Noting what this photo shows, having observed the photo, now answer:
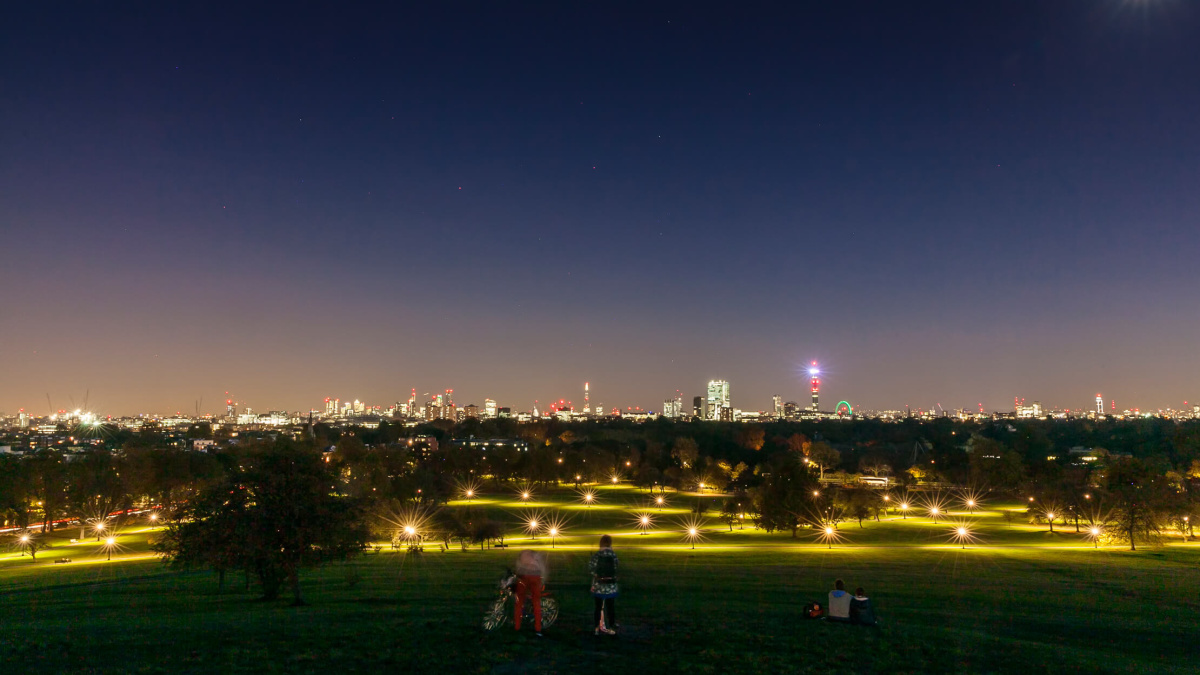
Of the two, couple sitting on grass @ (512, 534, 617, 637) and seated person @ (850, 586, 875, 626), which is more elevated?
couple sitting on grass @ (512, 534, 617, 637)

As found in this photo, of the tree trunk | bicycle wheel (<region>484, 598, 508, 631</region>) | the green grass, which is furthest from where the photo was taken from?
the tree trunk

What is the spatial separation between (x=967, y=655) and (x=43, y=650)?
17586 millimetres

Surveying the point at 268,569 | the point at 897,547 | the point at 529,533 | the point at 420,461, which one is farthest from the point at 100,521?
the point at 897,547

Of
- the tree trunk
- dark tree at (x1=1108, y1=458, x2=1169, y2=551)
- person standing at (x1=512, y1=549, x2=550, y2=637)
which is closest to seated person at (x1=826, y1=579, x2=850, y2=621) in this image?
person standing at (x1=512, y1=549, x2=550, y2=637)

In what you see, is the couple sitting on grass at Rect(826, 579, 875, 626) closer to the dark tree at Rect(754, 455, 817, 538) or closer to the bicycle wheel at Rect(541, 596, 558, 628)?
the bicycle wheel at Rect(541, 596, 558, 628)

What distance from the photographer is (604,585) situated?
1342 cm

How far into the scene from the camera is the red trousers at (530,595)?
44.0ft

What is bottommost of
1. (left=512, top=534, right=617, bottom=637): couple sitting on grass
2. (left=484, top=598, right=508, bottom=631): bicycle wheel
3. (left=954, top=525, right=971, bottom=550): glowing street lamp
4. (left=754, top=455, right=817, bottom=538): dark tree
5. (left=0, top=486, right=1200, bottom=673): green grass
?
(left=954, top=525, right=971, bottom=550): glowing street lamp

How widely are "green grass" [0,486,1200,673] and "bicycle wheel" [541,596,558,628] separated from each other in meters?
0.22

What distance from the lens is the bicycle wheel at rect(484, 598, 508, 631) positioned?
13.9 metres

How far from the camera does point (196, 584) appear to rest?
24625mm

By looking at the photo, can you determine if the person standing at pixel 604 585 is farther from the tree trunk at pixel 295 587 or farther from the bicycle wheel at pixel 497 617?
the tree trunk at pixel 295 587

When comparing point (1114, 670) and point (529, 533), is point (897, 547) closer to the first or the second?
point (529, 533)

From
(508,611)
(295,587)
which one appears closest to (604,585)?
(508,611)
